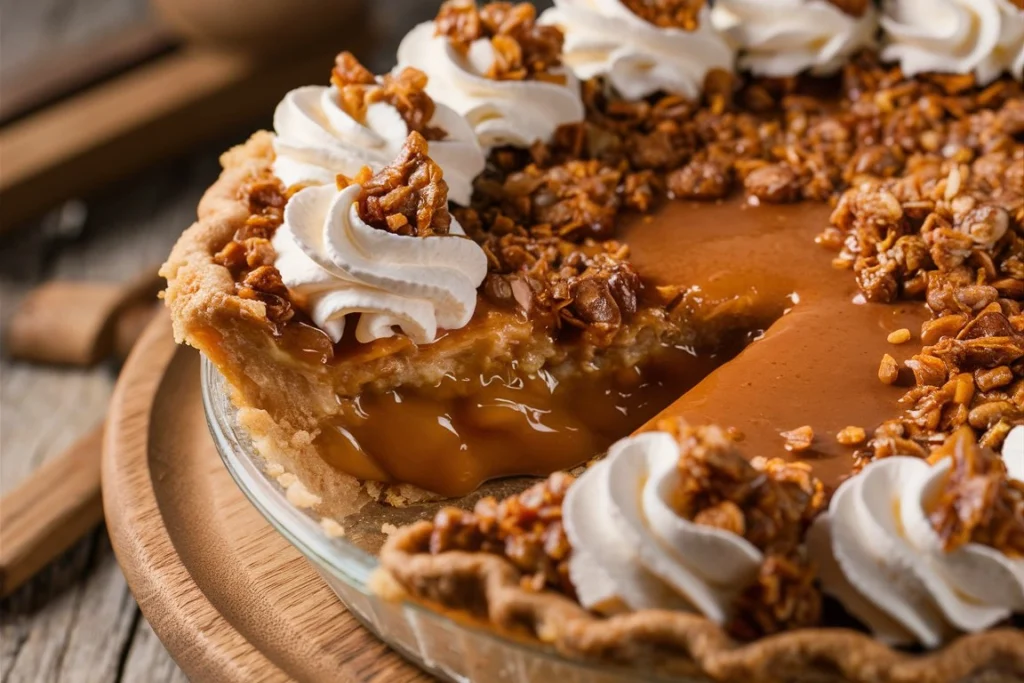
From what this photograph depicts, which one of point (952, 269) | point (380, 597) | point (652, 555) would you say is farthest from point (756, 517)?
point (952, 269)

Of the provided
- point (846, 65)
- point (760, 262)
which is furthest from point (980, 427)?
point (846, 65)

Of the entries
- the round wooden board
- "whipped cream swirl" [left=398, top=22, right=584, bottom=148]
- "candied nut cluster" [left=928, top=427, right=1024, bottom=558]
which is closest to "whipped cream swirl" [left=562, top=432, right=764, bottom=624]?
"candied nut cluster" [left=928, top=427, right=1024, bottom=558]

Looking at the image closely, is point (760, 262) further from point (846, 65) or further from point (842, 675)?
point (842, 675)

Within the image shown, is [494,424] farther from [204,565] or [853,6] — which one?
[853,6]

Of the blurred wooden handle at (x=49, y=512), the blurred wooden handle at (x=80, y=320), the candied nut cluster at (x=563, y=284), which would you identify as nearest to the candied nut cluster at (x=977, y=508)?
the candied nut cluster at (x=563, y=284)

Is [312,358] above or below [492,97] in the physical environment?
below

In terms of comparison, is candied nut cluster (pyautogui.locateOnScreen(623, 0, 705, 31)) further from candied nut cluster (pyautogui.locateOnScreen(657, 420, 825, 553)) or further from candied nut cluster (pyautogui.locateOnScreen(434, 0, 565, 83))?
candied nut cluster (pyautogui.locateOnScreen(657, 420, 825, 553))
